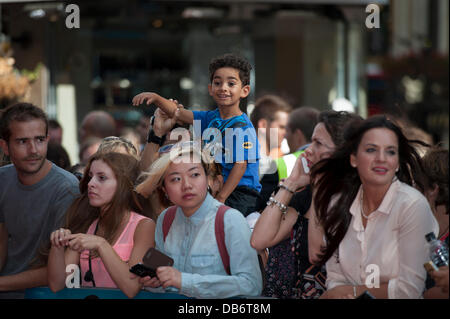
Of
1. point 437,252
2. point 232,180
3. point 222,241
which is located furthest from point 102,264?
point 437,252

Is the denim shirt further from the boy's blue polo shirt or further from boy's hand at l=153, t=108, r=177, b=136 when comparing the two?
boy's hand at l=153, t=108, r=177, b=136

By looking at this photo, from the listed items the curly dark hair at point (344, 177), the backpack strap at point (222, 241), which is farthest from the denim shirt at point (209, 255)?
the curly dark hair at point (344, 177)

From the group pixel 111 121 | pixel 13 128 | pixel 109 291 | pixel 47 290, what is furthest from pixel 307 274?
pixel 111 121

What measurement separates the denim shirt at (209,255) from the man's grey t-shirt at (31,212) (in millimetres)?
587

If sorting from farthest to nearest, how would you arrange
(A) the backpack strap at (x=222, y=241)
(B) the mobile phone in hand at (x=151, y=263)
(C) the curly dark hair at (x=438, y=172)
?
(C) the curly dark hair at (x=438, y=172) < (A) the backpack strap at (x=222, y=241) < (B) the mobile phone in hand at (x=151, y=263)

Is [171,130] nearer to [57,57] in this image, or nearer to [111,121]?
[111,121]

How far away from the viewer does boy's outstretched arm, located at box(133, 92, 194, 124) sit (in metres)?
3.45

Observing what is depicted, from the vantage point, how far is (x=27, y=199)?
3.34m

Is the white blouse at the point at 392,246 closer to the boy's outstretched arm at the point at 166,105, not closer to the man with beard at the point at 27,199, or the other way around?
the boy's outstretched arm at the point at 166,105

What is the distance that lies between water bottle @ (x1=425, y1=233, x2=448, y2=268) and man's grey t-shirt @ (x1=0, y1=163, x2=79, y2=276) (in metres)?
1.71

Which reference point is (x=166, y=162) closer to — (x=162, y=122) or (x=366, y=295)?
(x=162, y=122)

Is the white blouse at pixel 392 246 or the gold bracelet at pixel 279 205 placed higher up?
the gold bracelet at pixel 279 205

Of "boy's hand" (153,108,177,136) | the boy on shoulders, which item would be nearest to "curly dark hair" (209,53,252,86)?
the boy on shoulders

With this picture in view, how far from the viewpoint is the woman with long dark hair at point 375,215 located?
2721mm
